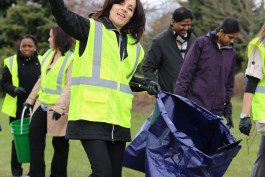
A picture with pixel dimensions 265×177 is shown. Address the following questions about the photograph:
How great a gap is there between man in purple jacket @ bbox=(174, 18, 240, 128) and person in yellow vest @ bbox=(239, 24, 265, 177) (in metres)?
0.56

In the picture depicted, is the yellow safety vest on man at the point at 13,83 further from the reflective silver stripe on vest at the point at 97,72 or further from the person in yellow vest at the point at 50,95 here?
the reflective silver stripe on vest at the point at 97,72

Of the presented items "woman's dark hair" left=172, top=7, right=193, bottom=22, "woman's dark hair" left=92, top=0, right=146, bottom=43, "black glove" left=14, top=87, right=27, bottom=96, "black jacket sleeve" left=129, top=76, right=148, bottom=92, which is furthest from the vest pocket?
"black glove" left=14, top=87, right=27, bottom=96

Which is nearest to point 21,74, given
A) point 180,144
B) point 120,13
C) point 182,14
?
point 182,14

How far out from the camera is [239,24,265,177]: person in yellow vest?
16.8 ft

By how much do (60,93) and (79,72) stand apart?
7.49 feet

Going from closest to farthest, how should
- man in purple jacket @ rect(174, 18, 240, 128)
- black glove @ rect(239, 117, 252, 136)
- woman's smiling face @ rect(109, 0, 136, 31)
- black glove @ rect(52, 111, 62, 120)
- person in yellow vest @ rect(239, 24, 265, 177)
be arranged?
woman's smiling face @ rect(109, 0, 136, 31), person in yellow vest @ rect(239, 24, 265, 177), black glove @ rect(239, 117, 252, 136), man in purple jacket @ rect(174, 18, 240, 128), black glove @ rect(52, 111, 62, 120)

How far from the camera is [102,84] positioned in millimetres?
4047

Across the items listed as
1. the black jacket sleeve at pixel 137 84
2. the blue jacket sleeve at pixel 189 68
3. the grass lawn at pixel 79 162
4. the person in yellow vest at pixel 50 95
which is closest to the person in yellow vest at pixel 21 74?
the grass lawn at pixel 79 162

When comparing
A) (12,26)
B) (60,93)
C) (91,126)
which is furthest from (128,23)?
(12,26)

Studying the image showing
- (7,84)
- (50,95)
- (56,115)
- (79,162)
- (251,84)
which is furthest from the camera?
(79,162)

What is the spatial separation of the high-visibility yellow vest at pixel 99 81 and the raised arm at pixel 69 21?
6 cm

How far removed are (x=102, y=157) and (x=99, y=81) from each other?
0.53 m

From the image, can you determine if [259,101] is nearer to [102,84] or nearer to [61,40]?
[102,84]

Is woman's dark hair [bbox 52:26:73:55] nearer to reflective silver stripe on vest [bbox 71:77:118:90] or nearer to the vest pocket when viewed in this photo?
reflective silver stripe on vest [bbox 71:77:118:90]
